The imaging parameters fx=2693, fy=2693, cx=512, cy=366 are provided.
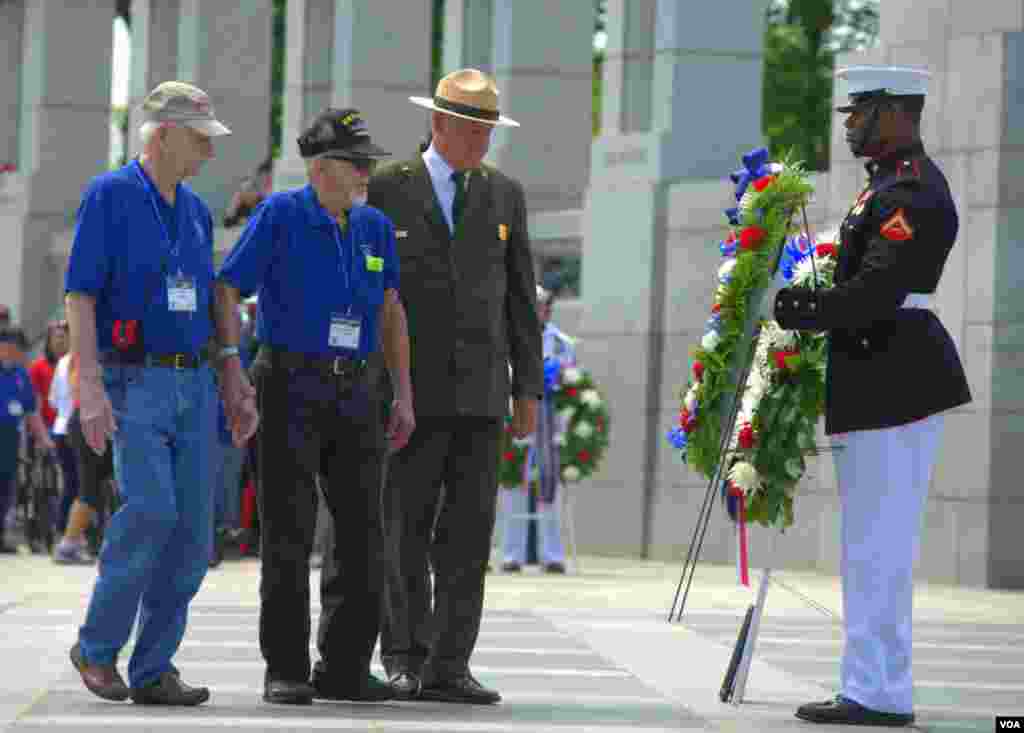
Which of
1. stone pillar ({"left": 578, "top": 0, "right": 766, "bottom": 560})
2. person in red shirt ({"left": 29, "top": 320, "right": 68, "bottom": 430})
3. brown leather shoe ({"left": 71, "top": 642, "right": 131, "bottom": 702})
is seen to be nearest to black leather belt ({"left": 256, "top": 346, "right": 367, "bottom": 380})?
brown leather shoe ({"left": 71, "top": 642, "right": 131, "bottom": 702})

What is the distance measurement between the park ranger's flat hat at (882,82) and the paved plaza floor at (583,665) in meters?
2.10

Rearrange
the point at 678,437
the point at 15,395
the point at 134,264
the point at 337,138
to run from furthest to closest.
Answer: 1. the point at 15,395
2. the point at 678,437
3. the point at 337,138
4. the point at 134,264

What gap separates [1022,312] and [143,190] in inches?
408

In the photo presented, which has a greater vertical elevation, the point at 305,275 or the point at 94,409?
the point at 305,275

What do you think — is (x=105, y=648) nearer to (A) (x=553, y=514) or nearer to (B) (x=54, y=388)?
(A) (x=553, y=514)

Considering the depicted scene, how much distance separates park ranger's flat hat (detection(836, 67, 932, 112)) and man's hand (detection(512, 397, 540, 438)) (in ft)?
5.29

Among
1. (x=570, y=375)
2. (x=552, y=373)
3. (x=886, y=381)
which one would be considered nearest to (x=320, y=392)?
(x=886, y=381)

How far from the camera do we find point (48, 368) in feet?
75.8

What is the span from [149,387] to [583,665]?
2709 mm

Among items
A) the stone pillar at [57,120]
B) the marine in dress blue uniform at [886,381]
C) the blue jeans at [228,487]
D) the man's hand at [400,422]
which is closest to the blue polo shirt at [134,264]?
the man's hand at [400,422]

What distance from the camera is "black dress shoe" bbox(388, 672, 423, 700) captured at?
9414 mm

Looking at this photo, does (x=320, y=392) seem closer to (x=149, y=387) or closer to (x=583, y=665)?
(x=149, y=387)

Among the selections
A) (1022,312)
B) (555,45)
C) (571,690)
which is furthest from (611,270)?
(571,690)

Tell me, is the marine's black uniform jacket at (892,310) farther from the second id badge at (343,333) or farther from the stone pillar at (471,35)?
the stone pillar at (471,35)
